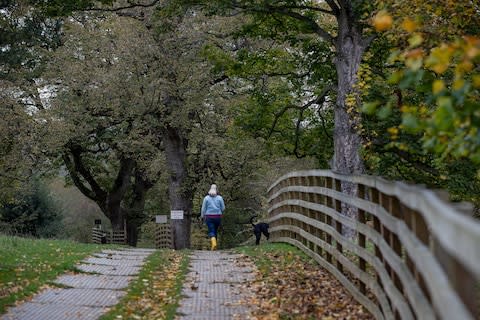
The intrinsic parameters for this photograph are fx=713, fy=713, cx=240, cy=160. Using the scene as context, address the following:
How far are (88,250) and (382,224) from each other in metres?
9.18

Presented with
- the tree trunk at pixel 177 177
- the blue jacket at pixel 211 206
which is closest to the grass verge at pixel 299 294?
the blue jacket at pixel 211 206

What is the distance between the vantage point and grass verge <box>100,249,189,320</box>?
7.73 meters

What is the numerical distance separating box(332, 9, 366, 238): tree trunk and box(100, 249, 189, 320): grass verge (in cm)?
425

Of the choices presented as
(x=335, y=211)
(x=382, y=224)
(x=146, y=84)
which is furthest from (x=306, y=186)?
(x=146, y=84)

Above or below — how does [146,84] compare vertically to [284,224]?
above

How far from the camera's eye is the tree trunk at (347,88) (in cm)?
1484

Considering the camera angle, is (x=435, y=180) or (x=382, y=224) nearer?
(x=382, y=224)

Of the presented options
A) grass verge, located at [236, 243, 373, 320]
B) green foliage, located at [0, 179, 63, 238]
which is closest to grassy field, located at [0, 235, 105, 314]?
grass verge, located at [236, 243, 373, 320]

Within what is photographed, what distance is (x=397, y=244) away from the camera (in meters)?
5.77

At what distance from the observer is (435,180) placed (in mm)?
20547

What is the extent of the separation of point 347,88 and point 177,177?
13.1 m

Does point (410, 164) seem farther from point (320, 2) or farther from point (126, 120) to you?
point (126, 120)

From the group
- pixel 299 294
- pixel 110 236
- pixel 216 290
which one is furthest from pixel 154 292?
pixel 110 236

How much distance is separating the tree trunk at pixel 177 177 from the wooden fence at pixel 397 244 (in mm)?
13469
